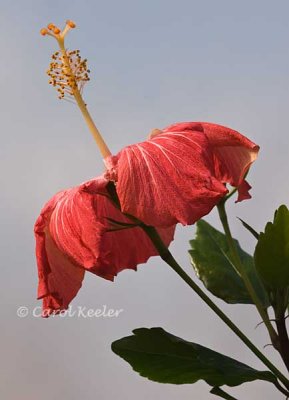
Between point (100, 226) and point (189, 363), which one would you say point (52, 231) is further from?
point (189, 363)

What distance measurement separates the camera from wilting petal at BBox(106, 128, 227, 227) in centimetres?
133

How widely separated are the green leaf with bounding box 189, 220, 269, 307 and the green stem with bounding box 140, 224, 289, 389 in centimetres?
32

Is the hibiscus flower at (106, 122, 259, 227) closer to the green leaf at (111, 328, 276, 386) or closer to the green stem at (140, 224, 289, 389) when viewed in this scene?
the green stem at (140, 224, 289, 389)

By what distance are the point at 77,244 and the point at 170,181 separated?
0.73ft

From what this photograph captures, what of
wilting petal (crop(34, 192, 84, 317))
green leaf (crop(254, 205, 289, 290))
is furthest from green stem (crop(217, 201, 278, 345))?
wilting petal (crop(34, 192, 84, 317))

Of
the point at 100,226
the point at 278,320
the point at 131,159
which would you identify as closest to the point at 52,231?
the point at 100,226

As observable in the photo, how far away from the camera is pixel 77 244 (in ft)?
4.77

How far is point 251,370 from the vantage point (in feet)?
5.10

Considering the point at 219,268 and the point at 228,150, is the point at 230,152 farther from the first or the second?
the point at 219,268

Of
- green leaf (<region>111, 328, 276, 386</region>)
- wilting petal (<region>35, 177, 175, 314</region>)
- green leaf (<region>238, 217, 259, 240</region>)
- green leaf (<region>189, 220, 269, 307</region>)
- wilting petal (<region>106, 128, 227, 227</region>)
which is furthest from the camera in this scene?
green leaf (<region>189, 220, 269, 307</region>)

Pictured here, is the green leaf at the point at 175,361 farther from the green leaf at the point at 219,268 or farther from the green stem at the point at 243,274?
Result: the green leaf at the point at 219,268

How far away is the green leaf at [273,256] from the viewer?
1598 millimetres

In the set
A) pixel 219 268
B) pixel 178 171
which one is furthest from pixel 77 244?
pixel 219 268

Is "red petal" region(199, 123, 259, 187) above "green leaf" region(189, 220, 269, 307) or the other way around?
above
